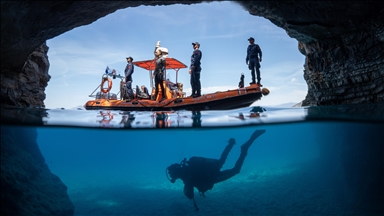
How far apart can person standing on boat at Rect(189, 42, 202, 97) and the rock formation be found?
4.27 metres

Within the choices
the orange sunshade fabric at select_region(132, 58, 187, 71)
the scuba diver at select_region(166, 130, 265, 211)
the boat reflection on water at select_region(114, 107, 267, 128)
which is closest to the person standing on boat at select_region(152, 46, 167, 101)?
the boat reflection on water at select_region(114, 107, 267, 128)

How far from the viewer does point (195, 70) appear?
32.9 ft

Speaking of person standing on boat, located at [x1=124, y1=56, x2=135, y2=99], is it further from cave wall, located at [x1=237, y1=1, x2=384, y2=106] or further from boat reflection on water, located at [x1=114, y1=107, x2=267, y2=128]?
cave wall, located at [x1=237, y1=1, x2=384, y2=106]

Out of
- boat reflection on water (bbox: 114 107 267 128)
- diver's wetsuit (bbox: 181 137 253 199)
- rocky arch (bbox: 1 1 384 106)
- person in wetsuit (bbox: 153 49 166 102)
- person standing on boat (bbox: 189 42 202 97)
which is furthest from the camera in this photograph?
person in wetsuit (bbox: 153 49 166 102)

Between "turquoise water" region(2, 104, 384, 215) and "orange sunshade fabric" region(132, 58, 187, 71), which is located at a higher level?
"orange sunshade fabric" region(132, 58, 187, 71)

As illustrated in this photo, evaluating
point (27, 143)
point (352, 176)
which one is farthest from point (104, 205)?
point (352, 176)

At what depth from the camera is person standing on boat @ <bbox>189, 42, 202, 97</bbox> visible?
9953 millimetres

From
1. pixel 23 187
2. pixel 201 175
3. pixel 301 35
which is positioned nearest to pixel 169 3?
pixel 301 35

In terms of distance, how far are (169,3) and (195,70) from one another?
541 centimetres

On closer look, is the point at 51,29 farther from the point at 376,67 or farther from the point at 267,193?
the point at 267,193

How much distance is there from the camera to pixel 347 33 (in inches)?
254

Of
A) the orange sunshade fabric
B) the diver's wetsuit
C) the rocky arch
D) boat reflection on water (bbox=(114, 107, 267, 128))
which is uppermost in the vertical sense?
the orange sunshade fabric

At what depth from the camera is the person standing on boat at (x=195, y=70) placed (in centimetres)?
995

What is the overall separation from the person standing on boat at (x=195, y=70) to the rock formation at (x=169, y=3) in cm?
427
